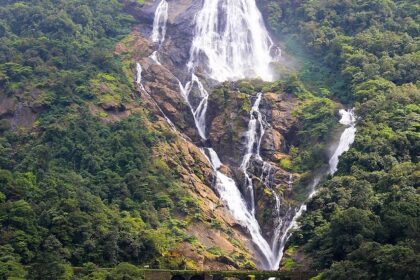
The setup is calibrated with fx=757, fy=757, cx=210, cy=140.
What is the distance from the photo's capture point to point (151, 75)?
245 feet

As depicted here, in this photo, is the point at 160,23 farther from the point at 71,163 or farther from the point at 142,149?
the point at 71,163

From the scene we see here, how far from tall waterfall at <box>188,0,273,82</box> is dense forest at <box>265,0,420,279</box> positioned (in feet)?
10.4

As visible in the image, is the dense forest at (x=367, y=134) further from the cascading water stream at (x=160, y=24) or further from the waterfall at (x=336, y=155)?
the cascading water stream at (x=160, y=24)

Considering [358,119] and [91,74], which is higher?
[91,74]

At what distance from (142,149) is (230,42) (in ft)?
79.8

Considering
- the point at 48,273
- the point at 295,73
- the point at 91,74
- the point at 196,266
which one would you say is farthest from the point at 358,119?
the point at 48,273

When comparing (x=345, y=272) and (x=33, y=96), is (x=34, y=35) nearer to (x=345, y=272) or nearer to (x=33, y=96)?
(x=33, y=96)

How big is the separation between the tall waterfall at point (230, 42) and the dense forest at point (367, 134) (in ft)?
10.4

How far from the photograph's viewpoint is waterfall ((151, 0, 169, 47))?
81.9 meters

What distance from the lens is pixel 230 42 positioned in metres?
82.2

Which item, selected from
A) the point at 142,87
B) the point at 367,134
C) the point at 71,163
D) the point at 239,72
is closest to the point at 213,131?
the point at 142,87

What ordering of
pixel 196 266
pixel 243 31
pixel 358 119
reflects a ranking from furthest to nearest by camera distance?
1. pixel 243 31
2. pixel 358 119
3. pixel 196 266

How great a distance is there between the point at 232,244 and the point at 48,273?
1609 centimetres

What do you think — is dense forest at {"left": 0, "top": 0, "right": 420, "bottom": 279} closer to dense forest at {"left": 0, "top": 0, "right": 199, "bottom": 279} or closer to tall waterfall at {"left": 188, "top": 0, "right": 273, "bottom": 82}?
dense forest at {"left": 0, "top": 0, "right": 199, "bottom": 279}
